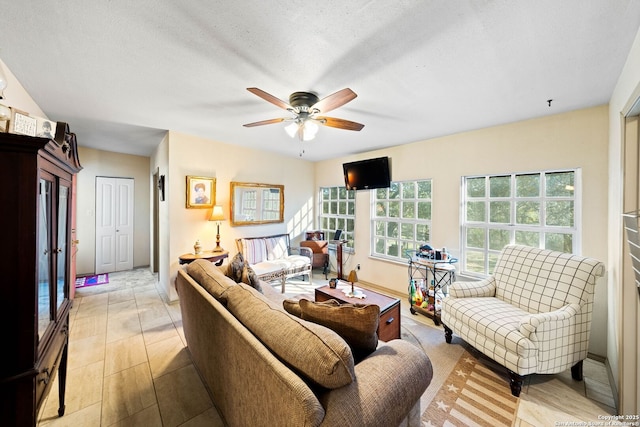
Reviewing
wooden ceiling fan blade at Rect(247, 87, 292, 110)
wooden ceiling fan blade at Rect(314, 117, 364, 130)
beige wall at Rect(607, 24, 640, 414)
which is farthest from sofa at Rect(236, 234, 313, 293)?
beige wall at Rect(607, 24, 640, 414)

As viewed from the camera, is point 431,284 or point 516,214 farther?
point 431,284

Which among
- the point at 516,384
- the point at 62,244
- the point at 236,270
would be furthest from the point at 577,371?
the point at 62,244

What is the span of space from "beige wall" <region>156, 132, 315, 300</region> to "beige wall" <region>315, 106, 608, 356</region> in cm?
149

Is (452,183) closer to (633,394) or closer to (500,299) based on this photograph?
(500,299)

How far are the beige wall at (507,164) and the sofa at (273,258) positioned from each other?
1.17m

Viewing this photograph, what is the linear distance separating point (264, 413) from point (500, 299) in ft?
8.36

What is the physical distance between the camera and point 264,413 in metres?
1.01

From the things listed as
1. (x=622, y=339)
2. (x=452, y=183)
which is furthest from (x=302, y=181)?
(x=622, y=339)

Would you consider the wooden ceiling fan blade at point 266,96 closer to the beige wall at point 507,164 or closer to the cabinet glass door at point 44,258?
the cabinet glass door at point 44,258

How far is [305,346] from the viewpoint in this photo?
39.7 inches

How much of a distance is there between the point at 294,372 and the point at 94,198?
5.69 metres

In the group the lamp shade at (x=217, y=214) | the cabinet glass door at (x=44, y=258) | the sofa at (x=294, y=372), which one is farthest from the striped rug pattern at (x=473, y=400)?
the lamp shade at (x=217, y=214)

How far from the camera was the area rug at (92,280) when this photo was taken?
4078 mm

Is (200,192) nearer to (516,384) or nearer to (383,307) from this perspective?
(383,307)
